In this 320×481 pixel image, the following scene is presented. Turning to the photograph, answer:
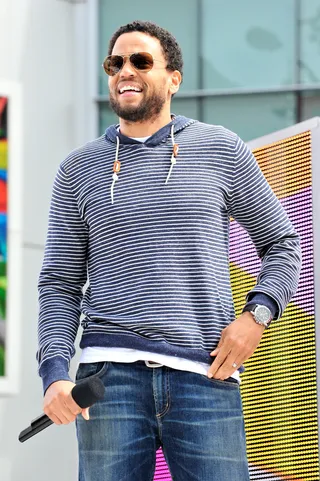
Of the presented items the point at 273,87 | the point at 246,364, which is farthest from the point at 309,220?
the point at 273,87

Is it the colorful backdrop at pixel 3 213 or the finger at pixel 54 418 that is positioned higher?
the finger at pixel 54 418

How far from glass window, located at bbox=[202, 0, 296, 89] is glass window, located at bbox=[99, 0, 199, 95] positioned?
12 cm

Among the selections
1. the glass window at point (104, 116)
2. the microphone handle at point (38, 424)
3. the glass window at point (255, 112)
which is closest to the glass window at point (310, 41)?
the glass window at point (255, 112)

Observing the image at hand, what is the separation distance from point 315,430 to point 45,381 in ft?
4.53

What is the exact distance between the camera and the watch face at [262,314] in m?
3.04

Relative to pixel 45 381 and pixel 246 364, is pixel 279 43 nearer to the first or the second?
pixel 246 364

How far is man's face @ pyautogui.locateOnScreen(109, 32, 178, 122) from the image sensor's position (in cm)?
322

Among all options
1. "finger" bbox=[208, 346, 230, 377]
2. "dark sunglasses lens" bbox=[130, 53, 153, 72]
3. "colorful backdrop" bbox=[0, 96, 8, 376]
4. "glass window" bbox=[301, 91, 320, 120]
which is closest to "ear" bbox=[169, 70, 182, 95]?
"dark sunglasses lens" bbox=[130, 53, 153, 72]

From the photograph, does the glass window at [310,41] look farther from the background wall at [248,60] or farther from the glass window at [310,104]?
the glass window at [310,104]

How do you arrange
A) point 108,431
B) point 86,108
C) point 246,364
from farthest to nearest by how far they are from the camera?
point 86,108, point 246,364, point 108,431

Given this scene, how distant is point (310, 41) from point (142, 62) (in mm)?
8354

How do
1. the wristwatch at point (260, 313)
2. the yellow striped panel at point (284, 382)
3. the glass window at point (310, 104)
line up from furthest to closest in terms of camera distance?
the glass window at point (310, 104)
the yellow striped panel at point (284, 382)
the wristwatch at point (260, 313)

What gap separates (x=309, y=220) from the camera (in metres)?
4.17

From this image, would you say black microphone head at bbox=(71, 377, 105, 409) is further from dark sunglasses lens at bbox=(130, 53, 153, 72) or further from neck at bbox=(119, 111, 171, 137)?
dark sunglasses lens at bbox=(130, 53, 153, 72)
